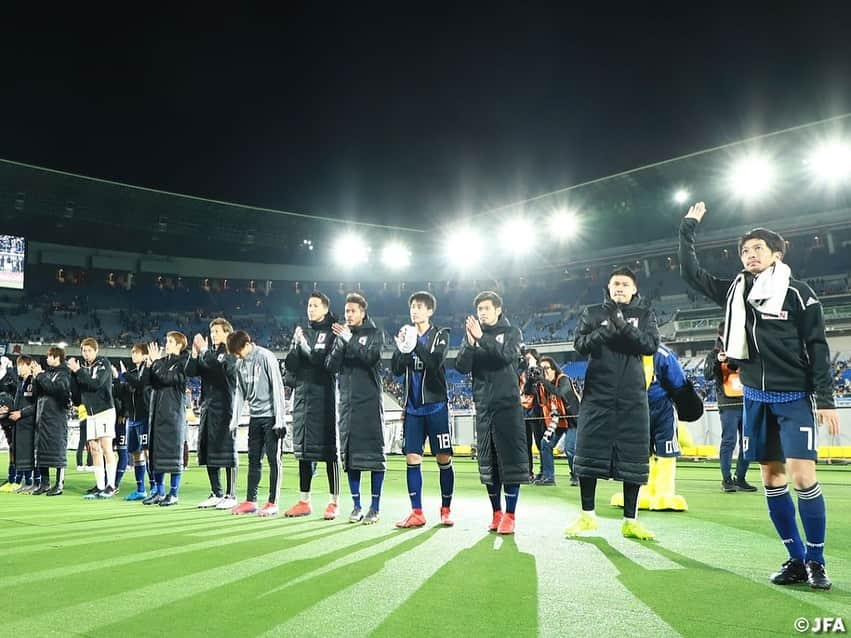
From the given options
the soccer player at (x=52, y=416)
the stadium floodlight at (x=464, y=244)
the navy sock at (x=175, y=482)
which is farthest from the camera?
the stadium floodlight at (x=464, y=244)

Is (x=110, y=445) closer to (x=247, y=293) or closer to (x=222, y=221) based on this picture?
(x=222, y=221)

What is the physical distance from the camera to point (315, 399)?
22.7 ft

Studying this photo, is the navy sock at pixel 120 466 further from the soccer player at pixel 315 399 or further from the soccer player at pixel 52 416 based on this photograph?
the soccer player at pixel 315 399

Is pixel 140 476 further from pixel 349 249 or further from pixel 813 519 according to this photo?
pixel 349 249

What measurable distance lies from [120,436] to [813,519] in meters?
9.82

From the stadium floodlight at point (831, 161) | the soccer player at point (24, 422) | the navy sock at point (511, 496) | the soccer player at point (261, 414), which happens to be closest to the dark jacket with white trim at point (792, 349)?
the navy sock at point (511, 496)

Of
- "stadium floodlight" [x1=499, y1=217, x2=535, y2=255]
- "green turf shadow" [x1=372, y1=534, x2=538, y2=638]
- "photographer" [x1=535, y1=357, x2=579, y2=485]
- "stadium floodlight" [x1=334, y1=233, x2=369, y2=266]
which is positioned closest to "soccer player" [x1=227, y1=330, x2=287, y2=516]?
"green turf shadow" [x1=372, y1=534, x2=538, y2=638]

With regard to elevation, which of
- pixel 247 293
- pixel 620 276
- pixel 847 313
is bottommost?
pixel 620 276

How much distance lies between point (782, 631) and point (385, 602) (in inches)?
67.7

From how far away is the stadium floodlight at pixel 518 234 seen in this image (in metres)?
36.4

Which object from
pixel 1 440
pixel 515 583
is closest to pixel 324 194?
pixel 1 440

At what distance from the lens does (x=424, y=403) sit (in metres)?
6.09

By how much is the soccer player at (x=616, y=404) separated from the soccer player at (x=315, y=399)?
2633mm

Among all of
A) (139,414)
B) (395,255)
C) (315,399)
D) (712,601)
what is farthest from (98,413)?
(395,255)
